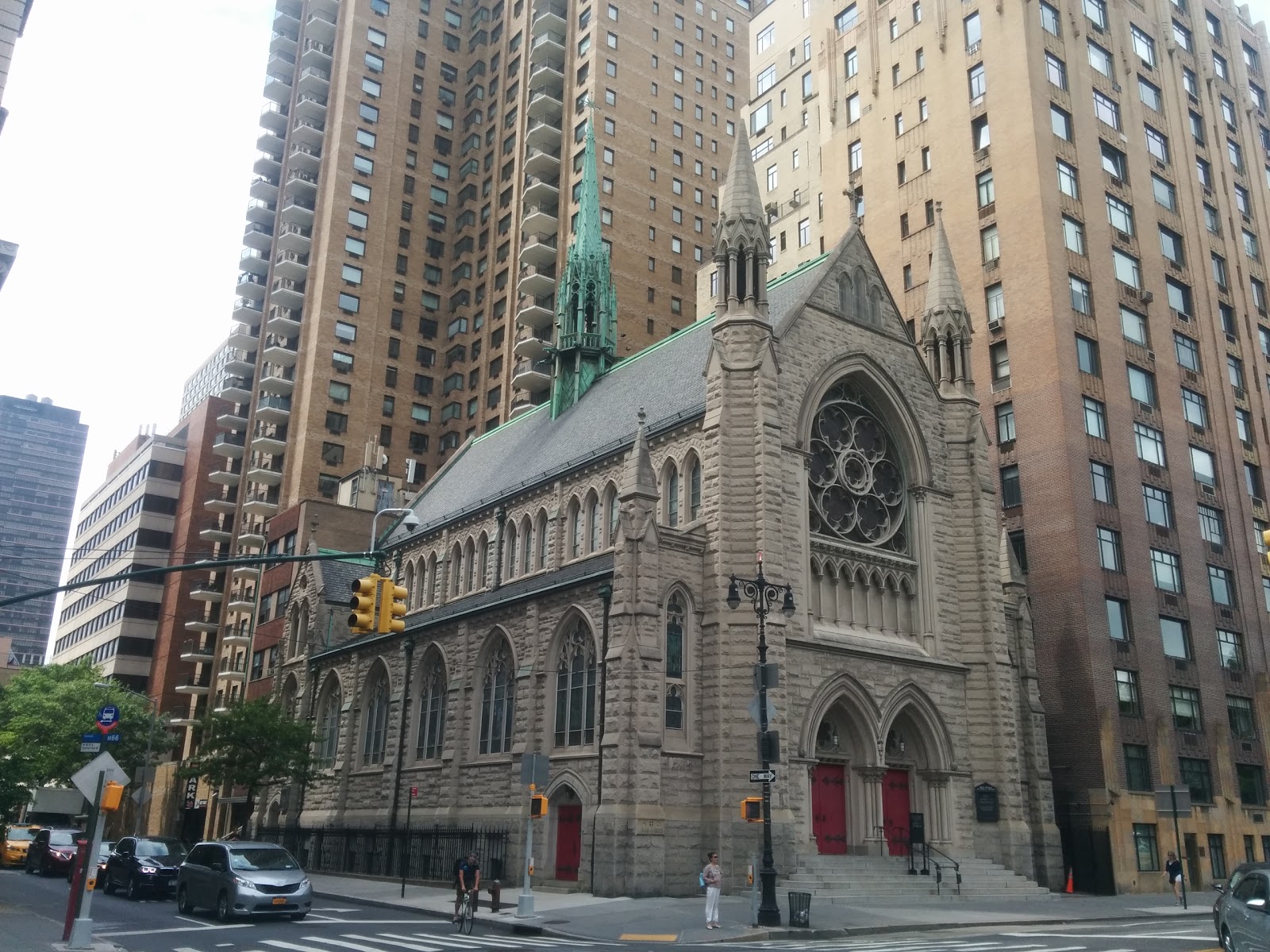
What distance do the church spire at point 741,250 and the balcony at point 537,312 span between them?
40725mm

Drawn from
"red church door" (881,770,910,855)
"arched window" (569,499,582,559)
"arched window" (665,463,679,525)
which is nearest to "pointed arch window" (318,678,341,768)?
"arched window" (569,499,582,559)

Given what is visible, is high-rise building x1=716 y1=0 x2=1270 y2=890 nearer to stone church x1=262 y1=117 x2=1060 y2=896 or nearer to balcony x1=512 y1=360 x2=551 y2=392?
stone church x1=262 y1=117 x2=1060 y2=896

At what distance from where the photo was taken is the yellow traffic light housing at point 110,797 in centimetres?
1928

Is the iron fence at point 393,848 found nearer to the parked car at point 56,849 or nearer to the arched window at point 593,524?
the parked car at point 56,849

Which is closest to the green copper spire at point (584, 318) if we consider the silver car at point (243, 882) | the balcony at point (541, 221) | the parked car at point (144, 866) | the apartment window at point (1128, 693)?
the balcony at point (541, 221)

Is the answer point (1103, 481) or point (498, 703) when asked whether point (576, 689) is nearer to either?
point (498, 703)

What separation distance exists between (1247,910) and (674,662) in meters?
19.5

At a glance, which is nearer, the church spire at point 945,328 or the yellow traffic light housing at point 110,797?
the yellow traffic light housing at point 110,797

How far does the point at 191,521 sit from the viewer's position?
96.6 metres

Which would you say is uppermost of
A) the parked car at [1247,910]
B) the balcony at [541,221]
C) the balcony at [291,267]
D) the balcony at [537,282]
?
the balcony at [541,221]

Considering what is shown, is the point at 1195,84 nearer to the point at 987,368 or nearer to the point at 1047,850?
the point at 987,368

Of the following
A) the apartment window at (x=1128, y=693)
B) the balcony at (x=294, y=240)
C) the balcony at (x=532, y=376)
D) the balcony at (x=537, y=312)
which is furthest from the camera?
the balcony at (x=294, y=240)

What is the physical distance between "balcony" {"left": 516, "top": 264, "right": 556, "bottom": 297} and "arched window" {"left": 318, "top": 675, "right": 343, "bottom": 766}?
35603 mm

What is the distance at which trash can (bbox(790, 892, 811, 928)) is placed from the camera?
2425 centimetres
